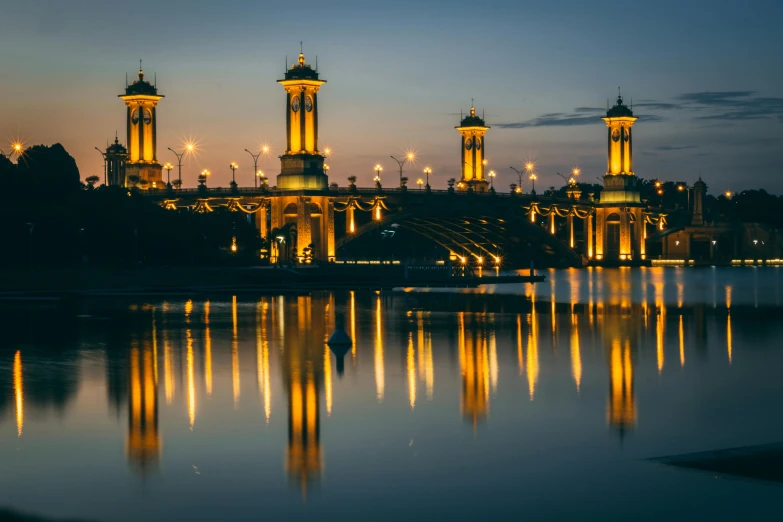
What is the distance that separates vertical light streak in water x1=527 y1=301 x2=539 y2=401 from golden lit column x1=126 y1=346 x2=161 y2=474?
8.55m

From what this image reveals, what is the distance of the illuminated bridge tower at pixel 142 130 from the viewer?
16462cm

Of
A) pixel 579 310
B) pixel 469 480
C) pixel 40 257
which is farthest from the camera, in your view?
pixel 40 257

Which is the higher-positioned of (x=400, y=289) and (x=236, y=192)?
(x=236, y=192)

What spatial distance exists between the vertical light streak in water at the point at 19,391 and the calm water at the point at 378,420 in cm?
12

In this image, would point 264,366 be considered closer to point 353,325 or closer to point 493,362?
point 493,362

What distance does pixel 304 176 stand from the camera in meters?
149

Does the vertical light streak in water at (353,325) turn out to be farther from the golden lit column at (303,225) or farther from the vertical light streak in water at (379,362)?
the golden lit column at (303,225)

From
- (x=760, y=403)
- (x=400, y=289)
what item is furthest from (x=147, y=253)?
(x=760, y=403)

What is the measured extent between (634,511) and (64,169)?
94.3m

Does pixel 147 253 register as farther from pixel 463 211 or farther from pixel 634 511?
pixel 634 511

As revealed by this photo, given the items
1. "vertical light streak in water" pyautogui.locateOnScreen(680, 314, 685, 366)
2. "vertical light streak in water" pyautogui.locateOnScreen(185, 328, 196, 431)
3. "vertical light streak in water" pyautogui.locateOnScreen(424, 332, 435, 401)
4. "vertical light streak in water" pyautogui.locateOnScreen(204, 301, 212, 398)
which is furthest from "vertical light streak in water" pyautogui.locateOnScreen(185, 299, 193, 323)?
"vertical light streak in water" pyautogui.locateOnScreen(680, 314, 685, 366)

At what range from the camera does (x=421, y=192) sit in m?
159

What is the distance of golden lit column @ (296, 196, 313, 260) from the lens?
14531 cm

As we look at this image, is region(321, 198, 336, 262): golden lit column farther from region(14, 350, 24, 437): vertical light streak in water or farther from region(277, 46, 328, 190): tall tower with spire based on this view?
region(14, 350, 24, 437): vertical light streak in water
